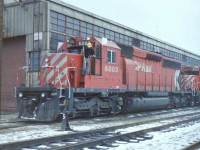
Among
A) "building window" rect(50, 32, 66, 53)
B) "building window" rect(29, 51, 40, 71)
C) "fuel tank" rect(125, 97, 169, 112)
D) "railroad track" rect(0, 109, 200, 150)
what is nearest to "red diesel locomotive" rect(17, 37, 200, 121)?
"fuel tank" rect(125, 97, 169, 112)

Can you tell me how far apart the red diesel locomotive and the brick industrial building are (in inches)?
175

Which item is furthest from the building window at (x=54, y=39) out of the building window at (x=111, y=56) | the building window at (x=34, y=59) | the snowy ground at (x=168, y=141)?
the snowy ground at (x=168, y=141)

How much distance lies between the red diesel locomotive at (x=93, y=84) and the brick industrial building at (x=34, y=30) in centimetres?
443

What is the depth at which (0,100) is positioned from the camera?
2092 centimetres

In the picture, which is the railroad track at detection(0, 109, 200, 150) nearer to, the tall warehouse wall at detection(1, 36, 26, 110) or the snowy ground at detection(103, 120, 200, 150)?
the snowy ground at detection(103, 120, 200, 150)

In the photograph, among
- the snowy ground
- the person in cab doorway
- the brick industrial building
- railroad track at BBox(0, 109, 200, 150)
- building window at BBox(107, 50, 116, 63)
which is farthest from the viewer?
the brick industrial building

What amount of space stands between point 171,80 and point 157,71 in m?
2.41

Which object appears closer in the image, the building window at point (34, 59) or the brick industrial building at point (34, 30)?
the brick industrial building at point (34, 30)

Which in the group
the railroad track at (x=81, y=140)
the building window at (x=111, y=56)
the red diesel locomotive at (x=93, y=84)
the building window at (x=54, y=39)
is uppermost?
the building window at (x=54, y=39)

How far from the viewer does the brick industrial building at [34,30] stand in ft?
62.1

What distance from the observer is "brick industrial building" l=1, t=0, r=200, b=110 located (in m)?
18.9

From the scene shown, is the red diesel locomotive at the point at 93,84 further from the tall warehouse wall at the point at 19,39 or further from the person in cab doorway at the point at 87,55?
the tall warehouse wall at the point at 19,39

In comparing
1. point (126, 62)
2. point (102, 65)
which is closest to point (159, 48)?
point (126, 62)

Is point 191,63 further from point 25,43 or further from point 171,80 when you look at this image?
point 25,43
